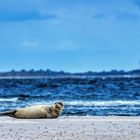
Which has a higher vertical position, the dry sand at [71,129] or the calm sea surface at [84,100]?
the calm sea surface at [84,100]

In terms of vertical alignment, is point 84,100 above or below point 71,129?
above

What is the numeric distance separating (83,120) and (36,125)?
2289mm

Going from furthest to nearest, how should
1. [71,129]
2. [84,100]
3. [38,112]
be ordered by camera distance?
[84,100] < [38,112] < [71,129]

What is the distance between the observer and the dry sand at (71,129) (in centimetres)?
1809

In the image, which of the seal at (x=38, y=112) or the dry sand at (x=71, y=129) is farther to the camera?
the seal at (x=38, y=112)

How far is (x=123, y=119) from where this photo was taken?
915 inches

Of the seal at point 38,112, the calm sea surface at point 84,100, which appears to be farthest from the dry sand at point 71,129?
the calm sea surface at point 84,100

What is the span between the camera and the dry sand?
18094 mm

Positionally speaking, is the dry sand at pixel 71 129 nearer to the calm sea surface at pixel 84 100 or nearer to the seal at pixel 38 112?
the seal at pixel 38 112

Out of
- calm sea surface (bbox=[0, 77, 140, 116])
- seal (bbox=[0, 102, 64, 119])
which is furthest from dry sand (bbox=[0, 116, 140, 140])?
calm sea surface (bbox=[0, 77, 140, 116])

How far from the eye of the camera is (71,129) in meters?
19.9

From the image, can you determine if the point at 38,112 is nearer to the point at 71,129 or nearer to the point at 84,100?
the point at 71,129

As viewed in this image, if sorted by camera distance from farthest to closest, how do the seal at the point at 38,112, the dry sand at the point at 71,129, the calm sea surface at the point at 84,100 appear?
the calm sea surface at the point at 84,100
the seal at the point at 38,112
the dry sand at the point at 71,129

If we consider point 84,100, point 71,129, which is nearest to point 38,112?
point 71,129
